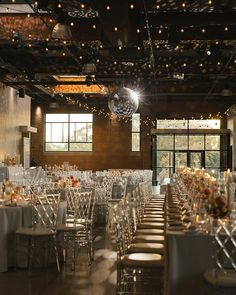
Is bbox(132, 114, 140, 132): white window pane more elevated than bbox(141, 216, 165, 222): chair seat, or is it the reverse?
bbox(132, 114, 140, 132): white window pane

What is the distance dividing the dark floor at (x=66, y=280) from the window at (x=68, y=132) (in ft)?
63.7

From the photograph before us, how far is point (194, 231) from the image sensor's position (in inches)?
164

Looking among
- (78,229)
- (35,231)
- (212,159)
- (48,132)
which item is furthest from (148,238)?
(48,132)

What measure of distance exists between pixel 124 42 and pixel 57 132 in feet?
55.0

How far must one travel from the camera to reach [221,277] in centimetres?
373

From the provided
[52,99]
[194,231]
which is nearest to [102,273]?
[194,231]

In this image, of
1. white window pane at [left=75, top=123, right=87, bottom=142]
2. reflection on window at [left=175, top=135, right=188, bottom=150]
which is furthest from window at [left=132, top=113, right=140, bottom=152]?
white window pane at [left=75, top=123, right=87, bottom=142]

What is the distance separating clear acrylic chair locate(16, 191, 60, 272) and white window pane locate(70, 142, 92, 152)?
1962cm

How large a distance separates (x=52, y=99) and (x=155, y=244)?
67.2 ft

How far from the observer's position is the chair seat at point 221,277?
3650 mm

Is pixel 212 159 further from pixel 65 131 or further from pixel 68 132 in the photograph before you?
pixel 65 131

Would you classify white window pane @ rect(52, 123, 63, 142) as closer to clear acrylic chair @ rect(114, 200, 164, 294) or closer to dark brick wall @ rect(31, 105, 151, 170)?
dark brick wall @ rect(31, 105, 151, 170)

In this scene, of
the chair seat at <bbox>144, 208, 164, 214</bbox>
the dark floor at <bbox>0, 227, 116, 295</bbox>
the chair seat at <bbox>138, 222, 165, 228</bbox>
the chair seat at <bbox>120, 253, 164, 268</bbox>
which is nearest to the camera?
the chair seat at <bbox>120, 253, 164, 268</bbox>

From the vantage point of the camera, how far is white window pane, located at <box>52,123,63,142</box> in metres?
26.9
